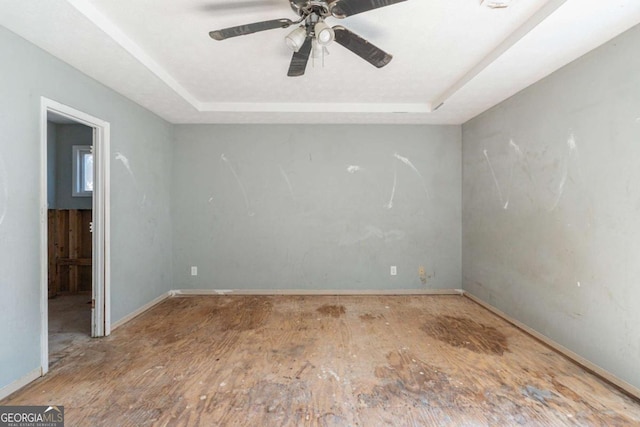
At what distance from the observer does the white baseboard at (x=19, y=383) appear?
6.36 ft

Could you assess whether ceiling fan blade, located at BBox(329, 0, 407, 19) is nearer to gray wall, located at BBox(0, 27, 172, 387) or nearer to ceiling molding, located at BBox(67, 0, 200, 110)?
ceiling molding, located at BBox(67, 0, 200, 110)

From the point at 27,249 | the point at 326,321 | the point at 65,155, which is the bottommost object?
the point at 326,321

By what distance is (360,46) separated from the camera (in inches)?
74.2

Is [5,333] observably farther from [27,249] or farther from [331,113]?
[331,113]

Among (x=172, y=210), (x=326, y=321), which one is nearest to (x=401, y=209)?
(x=326, y=321)

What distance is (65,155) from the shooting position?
4.49m

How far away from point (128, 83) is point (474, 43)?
3.01m

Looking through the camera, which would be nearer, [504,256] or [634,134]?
[634,134]

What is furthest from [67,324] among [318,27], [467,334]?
[467,334]

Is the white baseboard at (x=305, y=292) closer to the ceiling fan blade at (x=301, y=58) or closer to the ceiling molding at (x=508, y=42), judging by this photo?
the ceiling molding at (x=508, y=42)

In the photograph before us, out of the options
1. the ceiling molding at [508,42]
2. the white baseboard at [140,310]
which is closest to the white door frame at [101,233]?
the white baseboard at [140,310]

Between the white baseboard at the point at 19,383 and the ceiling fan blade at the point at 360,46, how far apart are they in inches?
119

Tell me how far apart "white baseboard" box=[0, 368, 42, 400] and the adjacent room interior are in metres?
0.03

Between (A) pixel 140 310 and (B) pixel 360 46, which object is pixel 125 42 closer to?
(B) pixel 360 46
